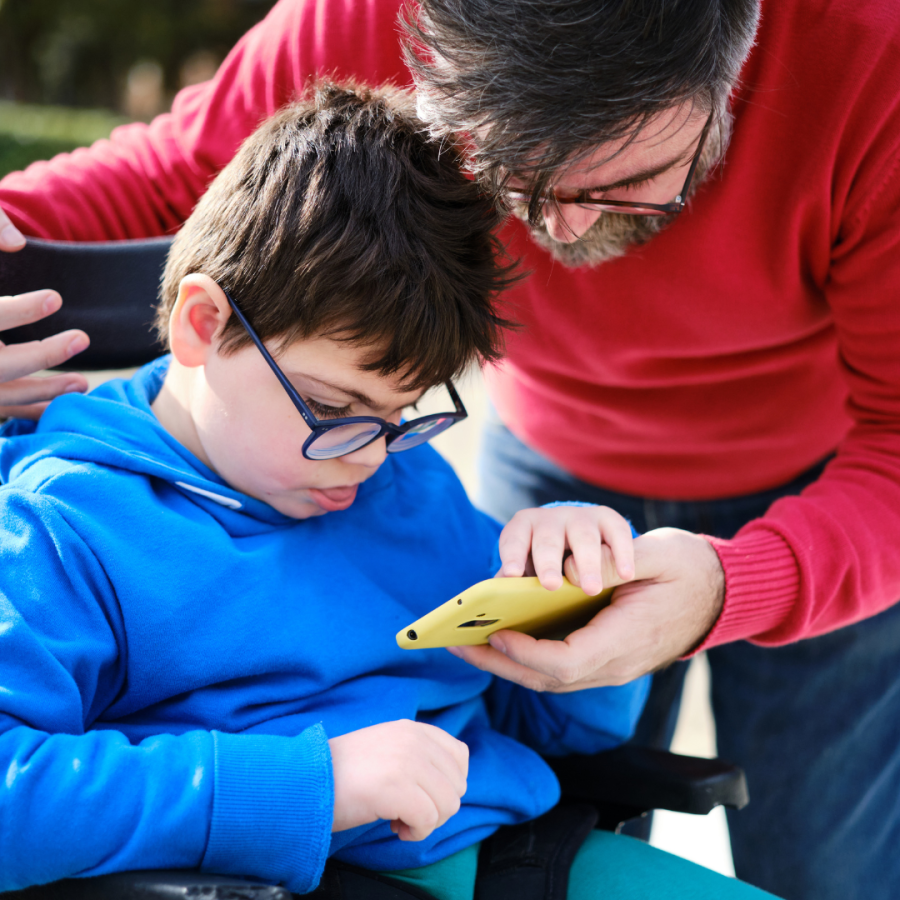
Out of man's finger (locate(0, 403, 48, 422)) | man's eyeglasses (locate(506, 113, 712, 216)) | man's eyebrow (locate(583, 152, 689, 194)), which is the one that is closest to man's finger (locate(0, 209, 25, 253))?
man's finger (locate(0, 403, 48, 422))

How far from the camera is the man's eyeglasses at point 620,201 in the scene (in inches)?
52.2

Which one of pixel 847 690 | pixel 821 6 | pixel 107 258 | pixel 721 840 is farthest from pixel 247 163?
pixel 721 840

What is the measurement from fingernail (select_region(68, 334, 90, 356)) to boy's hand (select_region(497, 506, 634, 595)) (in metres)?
0.75

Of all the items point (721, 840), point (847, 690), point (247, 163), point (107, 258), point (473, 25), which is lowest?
point (721, 840)

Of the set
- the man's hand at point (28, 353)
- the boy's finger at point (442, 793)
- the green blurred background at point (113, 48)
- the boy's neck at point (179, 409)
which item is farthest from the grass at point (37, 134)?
the boy's finger at point (442, 793)

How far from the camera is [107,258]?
61.1 inches

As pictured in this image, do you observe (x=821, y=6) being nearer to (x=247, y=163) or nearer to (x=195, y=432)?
(x=247, y=163)

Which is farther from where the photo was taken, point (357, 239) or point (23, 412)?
point (23, 412)

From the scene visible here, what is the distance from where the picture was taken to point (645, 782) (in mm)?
1471

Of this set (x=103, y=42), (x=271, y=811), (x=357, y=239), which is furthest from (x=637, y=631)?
(x=103, y=42)

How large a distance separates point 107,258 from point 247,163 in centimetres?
36

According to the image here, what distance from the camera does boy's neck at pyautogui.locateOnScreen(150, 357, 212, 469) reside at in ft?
4.48

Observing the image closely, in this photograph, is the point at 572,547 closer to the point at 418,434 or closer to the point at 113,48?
the point at 418,434

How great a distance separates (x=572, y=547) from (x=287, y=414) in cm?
44
